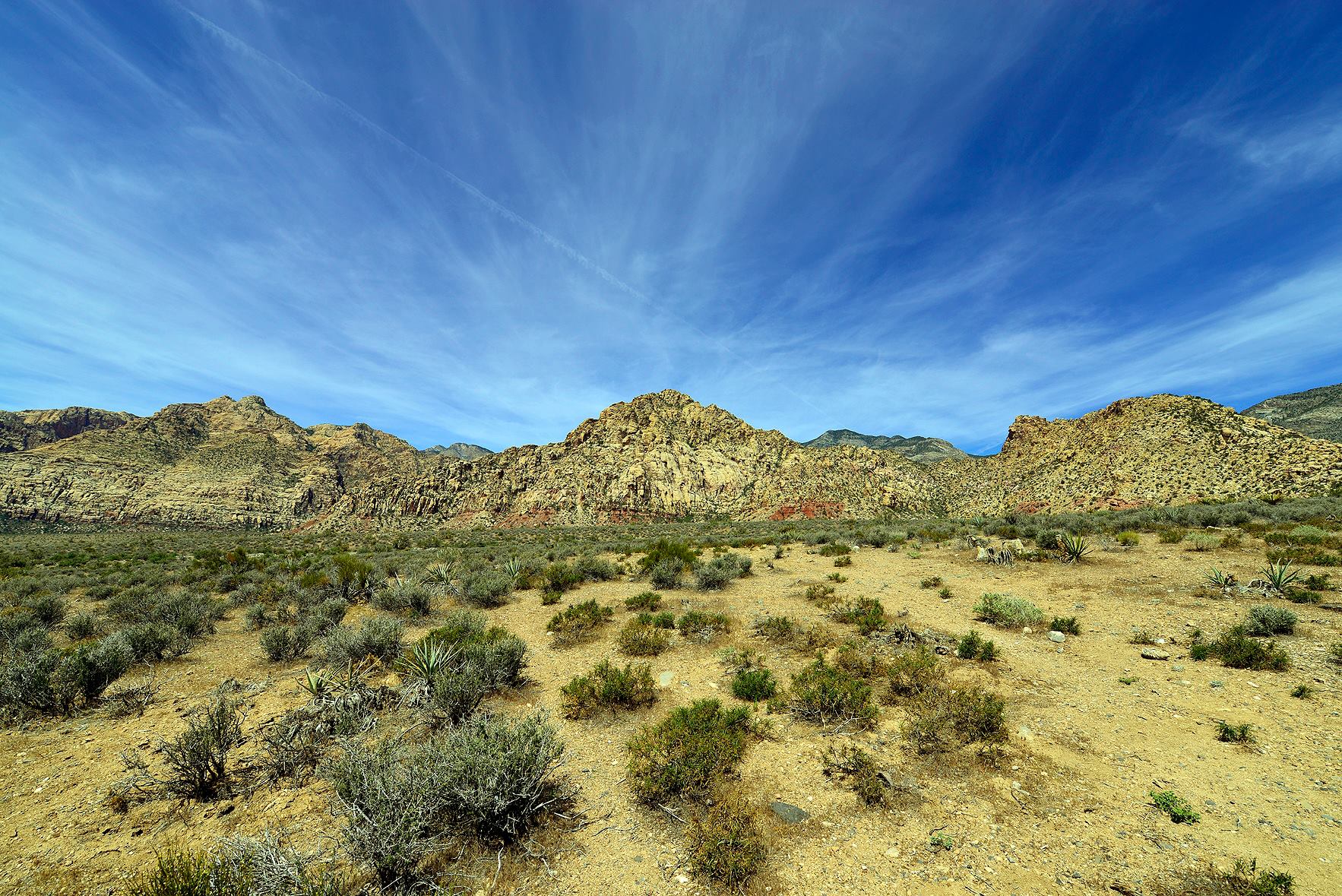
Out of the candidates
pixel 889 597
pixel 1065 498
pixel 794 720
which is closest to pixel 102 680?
pixel 794 720

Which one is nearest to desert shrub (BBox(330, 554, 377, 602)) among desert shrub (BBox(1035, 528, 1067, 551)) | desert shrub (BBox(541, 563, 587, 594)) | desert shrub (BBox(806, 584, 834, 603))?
desert shrub (BBox(541, 563, 587, 594))

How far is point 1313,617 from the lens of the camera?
27.7 feet

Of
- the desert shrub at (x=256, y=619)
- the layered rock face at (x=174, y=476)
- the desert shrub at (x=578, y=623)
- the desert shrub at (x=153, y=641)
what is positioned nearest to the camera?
the desert shrub at (x=153, y=641)

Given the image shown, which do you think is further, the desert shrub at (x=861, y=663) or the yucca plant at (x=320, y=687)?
the desert shrub at (x=861, y=663)

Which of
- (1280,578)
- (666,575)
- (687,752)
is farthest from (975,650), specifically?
(666,575)

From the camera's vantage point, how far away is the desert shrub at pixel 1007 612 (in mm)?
9914

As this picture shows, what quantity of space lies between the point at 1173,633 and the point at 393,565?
87.4ft

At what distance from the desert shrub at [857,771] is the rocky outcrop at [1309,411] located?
90.7 metres

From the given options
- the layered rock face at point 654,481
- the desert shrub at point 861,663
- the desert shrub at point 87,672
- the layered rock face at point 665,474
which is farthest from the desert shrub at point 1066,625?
the layered rock face at point 654,481

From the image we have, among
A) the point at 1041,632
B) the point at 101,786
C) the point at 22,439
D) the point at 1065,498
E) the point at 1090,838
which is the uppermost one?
the point at 22,439

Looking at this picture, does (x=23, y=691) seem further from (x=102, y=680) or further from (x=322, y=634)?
(x=322, y=634)

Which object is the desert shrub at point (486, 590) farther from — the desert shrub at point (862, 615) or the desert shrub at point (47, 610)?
the desert shrub at point (862, 615)

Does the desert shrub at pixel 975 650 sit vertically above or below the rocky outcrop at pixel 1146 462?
below

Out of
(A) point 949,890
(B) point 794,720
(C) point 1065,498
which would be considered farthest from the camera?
(C) point 1065,498
